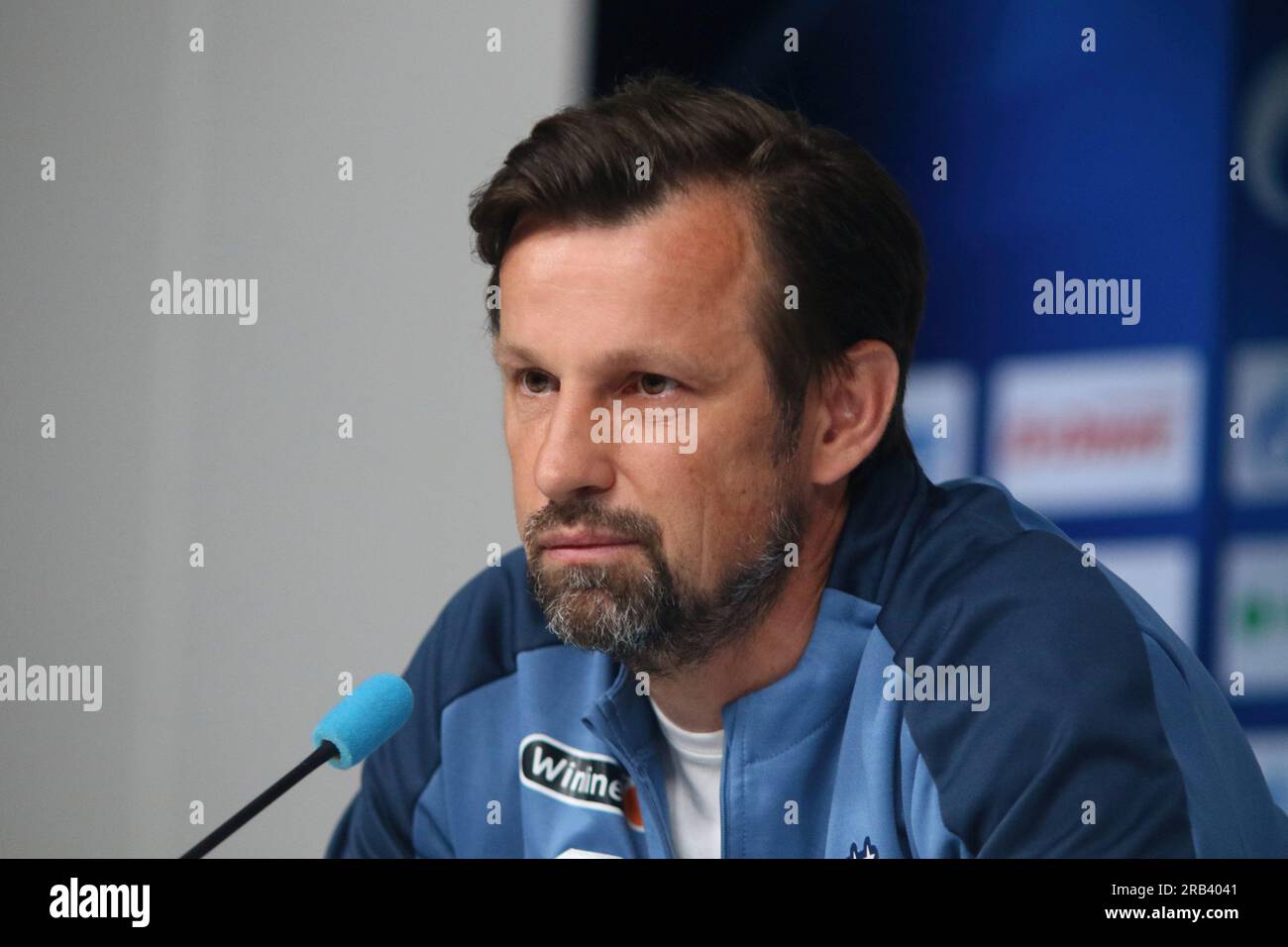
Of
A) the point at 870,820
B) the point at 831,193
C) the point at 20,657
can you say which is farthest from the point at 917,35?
the point at 20,657

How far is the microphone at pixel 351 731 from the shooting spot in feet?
3.55

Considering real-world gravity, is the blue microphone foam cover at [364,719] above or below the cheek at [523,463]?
below

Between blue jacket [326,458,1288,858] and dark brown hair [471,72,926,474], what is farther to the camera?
dark brown hair [471,72,926,474]

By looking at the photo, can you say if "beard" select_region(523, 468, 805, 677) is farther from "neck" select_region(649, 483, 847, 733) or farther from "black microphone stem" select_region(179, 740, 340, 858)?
"black microphone stem" select_region(179, 740, 340, 858)

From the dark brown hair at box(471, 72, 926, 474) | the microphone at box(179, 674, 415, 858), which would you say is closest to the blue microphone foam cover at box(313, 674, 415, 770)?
the microphone at box(179, 674, 415, 858)

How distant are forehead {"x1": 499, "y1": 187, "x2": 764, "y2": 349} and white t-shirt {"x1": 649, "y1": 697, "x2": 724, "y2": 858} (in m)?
0.38

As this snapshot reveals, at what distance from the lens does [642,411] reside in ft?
4.09

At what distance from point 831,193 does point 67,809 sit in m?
1.00

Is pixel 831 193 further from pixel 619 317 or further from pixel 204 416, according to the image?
pixel 204 416

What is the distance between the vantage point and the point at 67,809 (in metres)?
1.46

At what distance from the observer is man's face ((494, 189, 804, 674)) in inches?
48.9

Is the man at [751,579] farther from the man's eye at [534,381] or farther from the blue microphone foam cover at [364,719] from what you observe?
the blue microphone foam cover at [364,719]

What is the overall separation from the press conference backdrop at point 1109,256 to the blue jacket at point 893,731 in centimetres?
10

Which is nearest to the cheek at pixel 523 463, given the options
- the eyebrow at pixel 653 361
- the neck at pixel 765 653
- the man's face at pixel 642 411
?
the man's face at pixel 642 411
